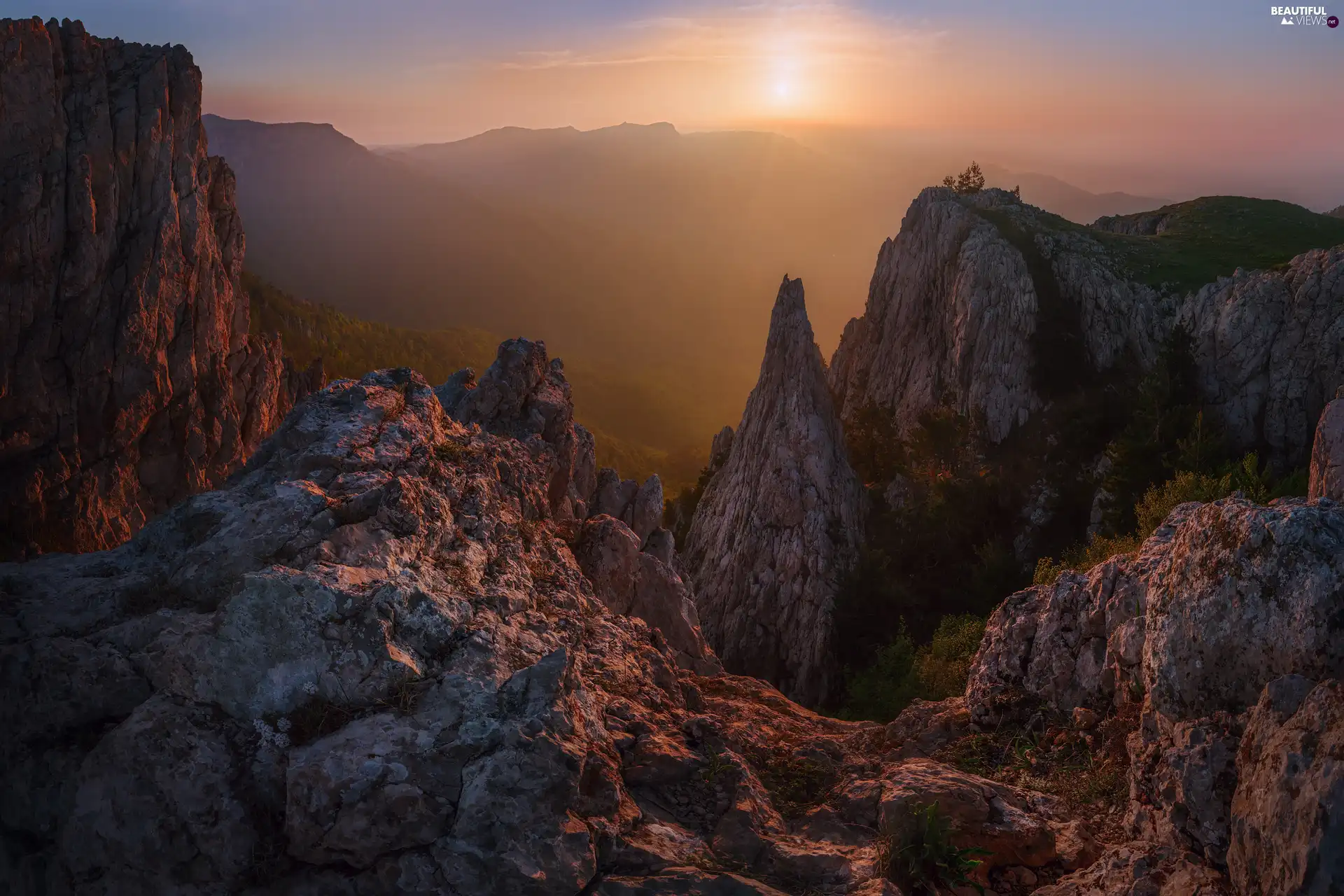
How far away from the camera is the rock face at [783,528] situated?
4484 centimetres

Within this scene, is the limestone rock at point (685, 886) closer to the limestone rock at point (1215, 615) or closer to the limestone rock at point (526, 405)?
the limestone rock at point (1215, 615)

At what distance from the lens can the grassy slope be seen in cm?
12131

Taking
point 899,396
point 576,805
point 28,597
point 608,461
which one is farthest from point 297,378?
point 576,805

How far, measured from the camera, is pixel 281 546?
36.3 feet

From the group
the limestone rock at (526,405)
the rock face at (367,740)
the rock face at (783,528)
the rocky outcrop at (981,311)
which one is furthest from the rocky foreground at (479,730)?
the rocky outcrop at (981,311)

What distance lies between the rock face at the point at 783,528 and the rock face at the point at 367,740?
103 ft

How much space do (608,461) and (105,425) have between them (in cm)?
7169

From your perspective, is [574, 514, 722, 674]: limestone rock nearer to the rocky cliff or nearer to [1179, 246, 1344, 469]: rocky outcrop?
[1179, 246, 1344, 469]: rocky outcrop

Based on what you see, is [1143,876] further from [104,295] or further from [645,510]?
[104,295]

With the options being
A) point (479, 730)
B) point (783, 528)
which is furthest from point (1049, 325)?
point (479, 730)

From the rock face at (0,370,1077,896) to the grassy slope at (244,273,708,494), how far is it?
258 ft

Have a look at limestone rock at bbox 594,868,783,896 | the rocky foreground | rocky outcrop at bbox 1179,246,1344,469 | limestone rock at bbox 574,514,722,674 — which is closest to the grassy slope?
rocky outcrop at bbox 1179,246,1344,469

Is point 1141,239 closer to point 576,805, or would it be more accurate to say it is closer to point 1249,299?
point 1249,299

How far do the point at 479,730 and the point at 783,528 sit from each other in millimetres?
40895
